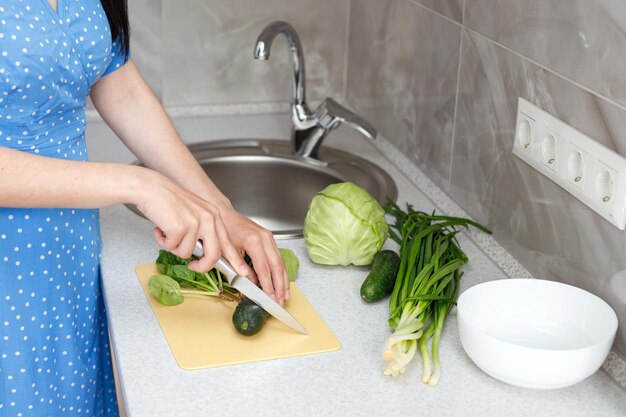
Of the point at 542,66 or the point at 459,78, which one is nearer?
the point at 542,66

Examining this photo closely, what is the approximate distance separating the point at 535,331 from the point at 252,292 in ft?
1.33

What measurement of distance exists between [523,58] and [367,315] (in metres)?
0.49

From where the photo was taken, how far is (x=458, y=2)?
1.65m

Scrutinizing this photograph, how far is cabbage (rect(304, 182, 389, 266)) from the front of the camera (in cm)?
146

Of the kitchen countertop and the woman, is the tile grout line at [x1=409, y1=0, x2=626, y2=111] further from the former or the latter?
the woman

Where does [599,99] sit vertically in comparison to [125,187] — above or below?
above

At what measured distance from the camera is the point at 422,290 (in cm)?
131

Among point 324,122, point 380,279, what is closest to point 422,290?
point 380,279

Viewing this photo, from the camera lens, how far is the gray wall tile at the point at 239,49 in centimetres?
219

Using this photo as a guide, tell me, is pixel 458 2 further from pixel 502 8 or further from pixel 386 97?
pixel 386 97

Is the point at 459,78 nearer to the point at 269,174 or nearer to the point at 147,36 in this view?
the point at 269,174

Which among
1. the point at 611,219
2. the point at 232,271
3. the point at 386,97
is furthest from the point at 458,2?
the point at 232,271

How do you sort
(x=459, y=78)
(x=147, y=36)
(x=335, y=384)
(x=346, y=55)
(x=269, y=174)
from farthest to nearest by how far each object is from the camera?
(x=346, y=55), (x=147, y=36), (x=269, y=174), (x=459, y=78), (x=335, y=384)

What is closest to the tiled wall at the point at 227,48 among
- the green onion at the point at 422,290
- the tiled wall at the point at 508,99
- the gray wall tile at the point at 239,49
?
the gray wall tile at the point at 239,49
